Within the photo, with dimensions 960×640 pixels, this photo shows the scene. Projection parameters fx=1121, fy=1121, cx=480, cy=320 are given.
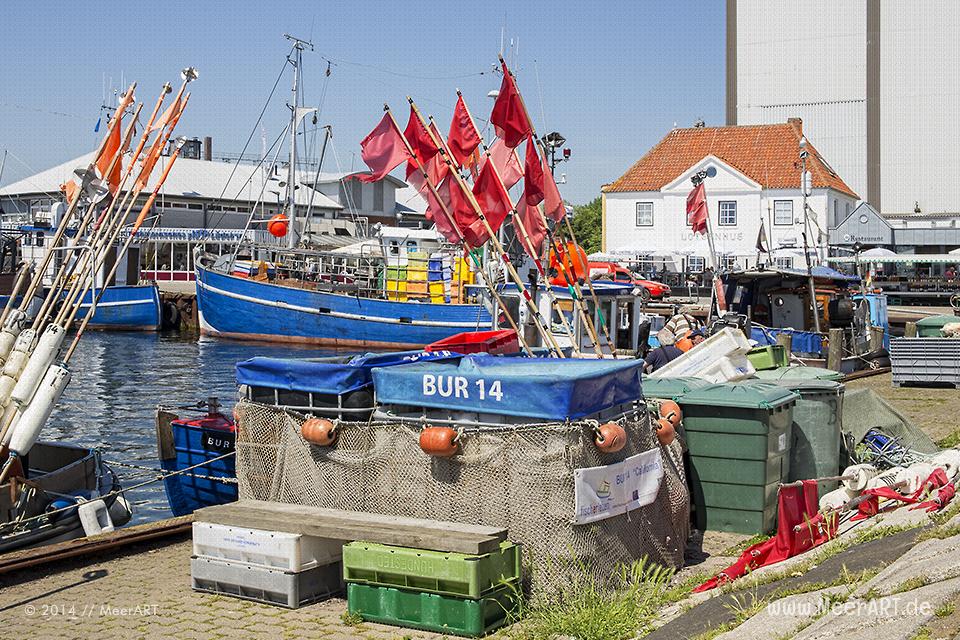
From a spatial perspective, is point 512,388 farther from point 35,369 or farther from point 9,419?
point 9,419

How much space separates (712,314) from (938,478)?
17177mm

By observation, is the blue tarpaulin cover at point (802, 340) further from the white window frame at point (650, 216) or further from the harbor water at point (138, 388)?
the white window frame at point (650, 216)

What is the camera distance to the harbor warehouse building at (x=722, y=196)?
187 feet

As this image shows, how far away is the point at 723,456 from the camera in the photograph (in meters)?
9.77

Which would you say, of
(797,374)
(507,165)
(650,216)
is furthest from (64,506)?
(650,216)

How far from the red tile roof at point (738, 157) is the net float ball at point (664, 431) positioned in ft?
168

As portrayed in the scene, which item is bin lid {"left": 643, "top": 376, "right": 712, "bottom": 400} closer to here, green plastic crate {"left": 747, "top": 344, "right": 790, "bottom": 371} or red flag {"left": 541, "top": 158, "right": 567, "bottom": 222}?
green plastic crate {"left": 747, "top": 344, "right": 790, "bottom": 371}

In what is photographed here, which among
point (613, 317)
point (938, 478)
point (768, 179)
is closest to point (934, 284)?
point (768, 179)

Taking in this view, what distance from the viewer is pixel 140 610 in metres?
8.16

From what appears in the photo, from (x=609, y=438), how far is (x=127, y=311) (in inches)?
1788

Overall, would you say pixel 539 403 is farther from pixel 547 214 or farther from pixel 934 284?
pixel 934 284

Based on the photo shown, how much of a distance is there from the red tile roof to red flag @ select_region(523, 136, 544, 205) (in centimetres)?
4486

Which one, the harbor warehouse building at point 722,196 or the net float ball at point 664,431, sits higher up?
the harbor warehouse building at point 722,196

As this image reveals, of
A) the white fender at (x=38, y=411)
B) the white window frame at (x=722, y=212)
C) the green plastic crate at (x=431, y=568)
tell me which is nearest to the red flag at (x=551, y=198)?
the white fender at (x=38, y=411)
